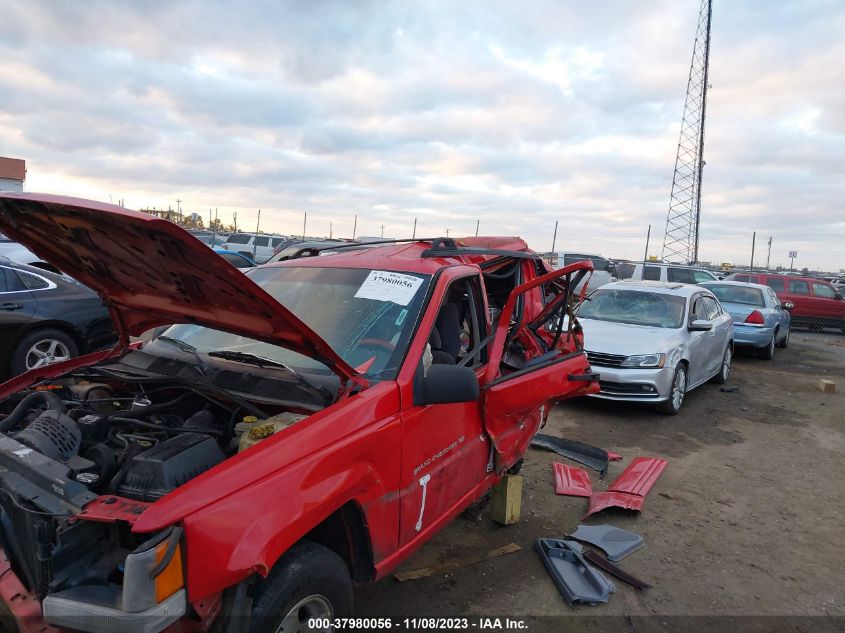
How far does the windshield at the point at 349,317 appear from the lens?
9.44ft

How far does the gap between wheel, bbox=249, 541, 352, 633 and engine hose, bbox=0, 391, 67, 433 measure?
4.53 feet

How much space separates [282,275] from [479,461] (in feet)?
5.40

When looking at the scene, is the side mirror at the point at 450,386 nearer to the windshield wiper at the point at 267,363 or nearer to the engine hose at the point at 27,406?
the windshield wiper at the point at 267,363

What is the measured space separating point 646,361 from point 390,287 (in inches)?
182

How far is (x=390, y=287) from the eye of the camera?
3186 millimetres

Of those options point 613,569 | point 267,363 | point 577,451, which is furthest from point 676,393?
point 267,363

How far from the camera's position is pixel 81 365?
3.35 meters

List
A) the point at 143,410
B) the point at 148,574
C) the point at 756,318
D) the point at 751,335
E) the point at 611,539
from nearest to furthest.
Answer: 1. the point at 148,574
2. the point at 143,410
3. the point at 611,539
4. the point at 756,318
5. the point at 751,335

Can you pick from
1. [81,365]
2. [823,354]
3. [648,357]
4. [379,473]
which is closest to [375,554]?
[379,473]

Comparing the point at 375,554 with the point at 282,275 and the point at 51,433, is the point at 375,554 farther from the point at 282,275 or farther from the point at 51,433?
the point at 282,275

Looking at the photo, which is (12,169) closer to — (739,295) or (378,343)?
(739,295)

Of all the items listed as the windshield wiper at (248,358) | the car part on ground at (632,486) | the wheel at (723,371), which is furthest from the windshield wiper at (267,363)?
the wheel at (723,371)

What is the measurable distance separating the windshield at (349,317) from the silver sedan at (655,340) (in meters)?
4.45

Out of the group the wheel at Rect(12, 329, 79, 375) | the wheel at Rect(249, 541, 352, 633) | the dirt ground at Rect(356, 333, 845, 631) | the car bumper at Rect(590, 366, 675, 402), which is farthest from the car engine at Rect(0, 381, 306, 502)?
the car bumper at Rect(590, 366, 675, 402)
